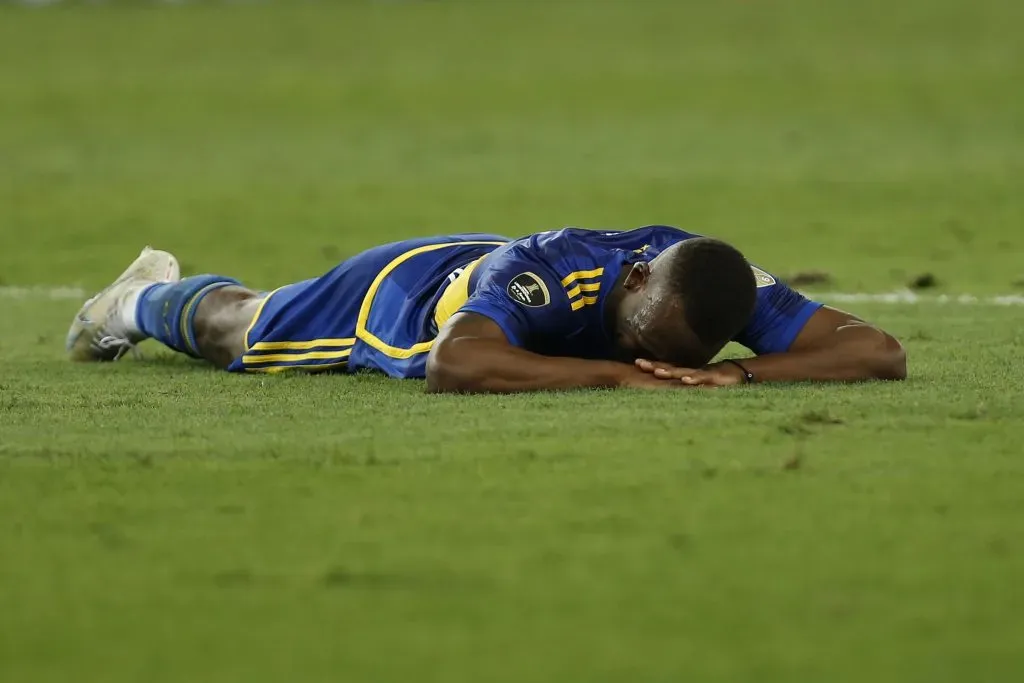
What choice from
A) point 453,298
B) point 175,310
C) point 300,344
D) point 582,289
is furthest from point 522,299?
point 175,310

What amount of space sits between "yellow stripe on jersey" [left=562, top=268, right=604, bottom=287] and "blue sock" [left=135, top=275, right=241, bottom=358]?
1671 mm

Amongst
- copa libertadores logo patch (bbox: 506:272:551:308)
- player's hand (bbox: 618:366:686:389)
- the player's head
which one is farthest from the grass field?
copa libertadores logo patch (bbox: 506:272:551:308)

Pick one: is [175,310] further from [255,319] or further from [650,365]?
[650,365]

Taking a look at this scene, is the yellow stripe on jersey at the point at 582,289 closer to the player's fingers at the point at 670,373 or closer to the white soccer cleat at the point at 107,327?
the player's fingers at the point at 670,373

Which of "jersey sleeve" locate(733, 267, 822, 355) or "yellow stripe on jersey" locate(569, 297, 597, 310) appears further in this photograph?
"jersey sleeve" locate(733, 267, 822, 355)

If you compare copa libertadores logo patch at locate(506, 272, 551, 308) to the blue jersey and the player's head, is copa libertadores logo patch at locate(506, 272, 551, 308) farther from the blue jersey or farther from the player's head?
the player's head

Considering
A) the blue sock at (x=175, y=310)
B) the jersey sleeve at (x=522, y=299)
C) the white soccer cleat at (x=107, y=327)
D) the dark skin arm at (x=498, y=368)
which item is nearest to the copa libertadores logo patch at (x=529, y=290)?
the jersey sleeve at (x=522, y=299)

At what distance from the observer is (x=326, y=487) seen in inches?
139

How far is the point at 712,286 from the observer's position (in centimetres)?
434

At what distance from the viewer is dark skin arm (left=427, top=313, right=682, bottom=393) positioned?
177 inches

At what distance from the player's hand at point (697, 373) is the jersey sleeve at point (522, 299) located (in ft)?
0.83

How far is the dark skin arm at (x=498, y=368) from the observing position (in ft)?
14.8

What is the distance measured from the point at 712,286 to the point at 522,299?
0.52 metres

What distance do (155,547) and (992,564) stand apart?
1455mm
